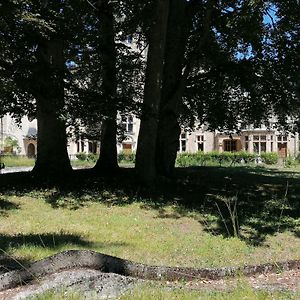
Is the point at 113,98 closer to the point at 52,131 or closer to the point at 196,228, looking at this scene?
the point at 52,131

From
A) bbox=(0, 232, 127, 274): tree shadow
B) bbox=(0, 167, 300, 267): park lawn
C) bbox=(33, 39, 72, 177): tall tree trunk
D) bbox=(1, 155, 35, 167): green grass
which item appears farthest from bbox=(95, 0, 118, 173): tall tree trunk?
bbox=(1, 155, 35, 167): green grass

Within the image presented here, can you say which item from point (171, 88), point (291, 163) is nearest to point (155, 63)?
point (171, 88)

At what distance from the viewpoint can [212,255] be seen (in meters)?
8.50

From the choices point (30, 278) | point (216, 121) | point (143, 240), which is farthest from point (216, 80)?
point (30, 278)

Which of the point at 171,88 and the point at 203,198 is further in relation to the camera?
the point at 171,88

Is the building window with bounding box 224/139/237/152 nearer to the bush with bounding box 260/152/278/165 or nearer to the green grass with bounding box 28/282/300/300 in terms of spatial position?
the bush with bounding box 260/152/278/165

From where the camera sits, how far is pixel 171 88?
19719 mm

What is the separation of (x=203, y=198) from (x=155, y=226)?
4.28m

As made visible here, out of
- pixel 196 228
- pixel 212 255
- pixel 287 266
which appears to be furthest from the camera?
pixel 196 228

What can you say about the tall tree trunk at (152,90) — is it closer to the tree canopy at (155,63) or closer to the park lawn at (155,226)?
the tree canopy at (155,63)

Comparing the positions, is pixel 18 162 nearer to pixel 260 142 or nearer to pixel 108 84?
pixel 108 84

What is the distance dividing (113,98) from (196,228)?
6.92 meters

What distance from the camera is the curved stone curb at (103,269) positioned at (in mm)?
Result: 5414

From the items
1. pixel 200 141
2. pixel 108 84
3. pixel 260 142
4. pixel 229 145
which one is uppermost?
pixel 108 84
